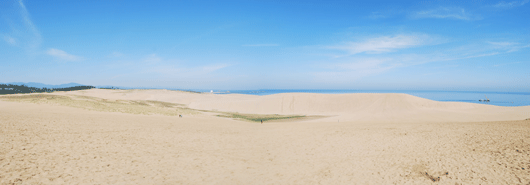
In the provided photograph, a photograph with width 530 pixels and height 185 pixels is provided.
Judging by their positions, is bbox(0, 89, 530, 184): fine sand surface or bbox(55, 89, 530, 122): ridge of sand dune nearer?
bbox(0, 89, 530, 184): fine sand surface

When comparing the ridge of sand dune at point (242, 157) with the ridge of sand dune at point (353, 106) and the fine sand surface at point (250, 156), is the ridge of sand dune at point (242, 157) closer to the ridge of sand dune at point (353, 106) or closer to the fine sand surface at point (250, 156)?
the fine sand surface at point (250, 156)

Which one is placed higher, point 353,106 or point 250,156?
point 353,106

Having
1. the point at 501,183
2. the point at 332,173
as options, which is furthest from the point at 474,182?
the point at 332,173

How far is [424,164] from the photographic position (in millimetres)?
9555

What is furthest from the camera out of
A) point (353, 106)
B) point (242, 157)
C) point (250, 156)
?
point (353, 106)

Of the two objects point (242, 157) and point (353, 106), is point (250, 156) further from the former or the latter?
point (353, 106)

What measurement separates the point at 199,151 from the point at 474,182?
11.1m

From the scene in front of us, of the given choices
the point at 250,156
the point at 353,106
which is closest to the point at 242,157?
the point at 250,156

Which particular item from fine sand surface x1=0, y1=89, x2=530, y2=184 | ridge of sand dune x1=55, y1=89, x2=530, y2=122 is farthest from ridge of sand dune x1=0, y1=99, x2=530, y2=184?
ridge of sand dune x1=55, y1=89, x2=530, y2=122

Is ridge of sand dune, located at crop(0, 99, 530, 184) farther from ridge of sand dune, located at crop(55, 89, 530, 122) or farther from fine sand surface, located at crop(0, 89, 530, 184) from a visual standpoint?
ridge of sand dune, located at crop(55, 89, 530, 122)

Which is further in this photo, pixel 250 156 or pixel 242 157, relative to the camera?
pixel 250 156

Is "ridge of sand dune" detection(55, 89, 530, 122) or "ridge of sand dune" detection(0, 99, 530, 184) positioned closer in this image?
"ridge of sand dune" detection(0, 99, 530, 184)

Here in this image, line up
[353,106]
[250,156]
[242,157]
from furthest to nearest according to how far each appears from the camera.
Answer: [353,106]
[250,156]
[242,157]

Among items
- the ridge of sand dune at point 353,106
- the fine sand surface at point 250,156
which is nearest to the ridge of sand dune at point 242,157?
the fine sand surface at point 250,156
